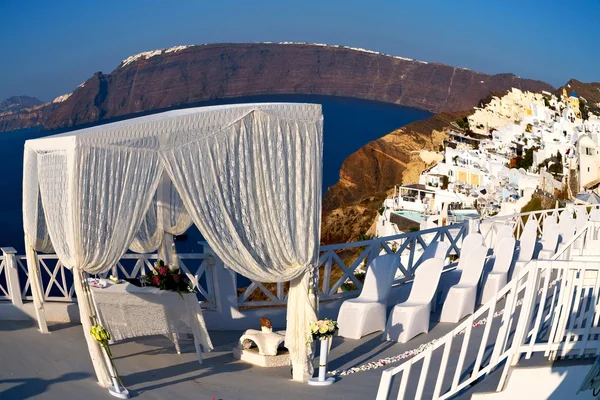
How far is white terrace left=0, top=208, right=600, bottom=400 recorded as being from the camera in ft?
14.0

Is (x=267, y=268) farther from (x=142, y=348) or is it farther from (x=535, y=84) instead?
(x=535, y=84)

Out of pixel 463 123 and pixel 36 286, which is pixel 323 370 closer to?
pixel 36 286

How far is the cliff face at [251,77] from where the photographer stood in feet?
463

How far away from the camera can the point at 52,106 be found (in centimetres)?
15125

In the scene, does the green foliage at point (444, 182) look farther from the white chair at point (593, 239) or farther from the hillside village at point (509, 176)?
the white chair at point (593, 239)

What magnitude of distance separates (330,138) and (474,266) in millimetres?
107751

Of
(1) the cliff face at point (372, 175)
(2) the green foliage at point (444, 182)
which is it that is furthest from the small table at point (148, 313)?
(1) the cliff face at point (372, 175)

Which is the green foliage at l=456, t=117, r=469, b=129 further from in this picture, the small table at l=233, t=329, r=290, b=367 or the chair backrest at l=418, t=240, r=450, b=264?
the small table at l=233, t=329, r=290, b=367

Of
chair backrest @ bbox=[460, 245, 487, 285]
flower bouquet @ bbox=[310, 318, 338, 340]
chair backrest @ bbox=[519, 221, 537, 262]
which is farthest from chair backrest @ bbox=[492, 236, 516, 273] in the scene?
flower bouquet @ bbox=[310, 318, 338, 340]

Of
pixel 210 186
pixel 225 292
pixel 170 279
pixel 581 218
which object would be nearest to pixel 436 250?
pixel 225 292

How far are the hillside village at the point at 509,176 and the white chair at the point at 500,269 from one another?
114ft

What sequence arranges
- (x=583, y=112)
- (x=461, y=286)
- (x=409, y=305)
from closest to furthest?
(x=409, y=305), (x=461, y=286), (x=583, y=112)

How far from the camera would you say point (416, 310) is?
7039mm

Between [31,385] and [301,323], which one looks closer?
[31,385]
